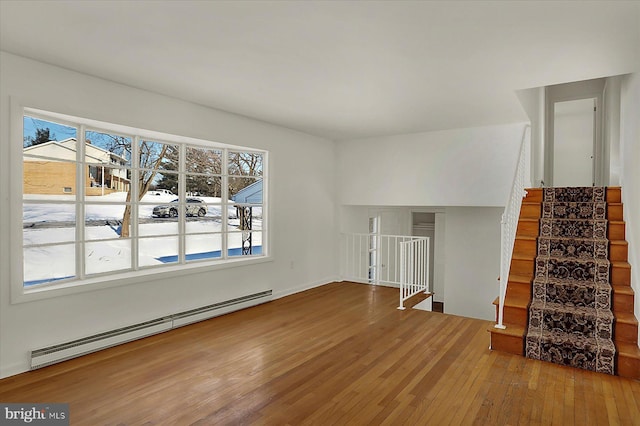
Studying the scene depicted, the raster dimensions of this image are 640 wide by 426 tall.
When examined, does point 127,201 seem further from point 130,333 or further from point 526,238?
point 526,238

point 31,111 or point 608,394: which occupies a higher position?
point 31,111

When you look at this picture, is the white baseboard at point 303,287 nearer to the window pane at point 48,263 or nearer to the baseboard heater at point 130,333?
the baseboard heater at point 130,333

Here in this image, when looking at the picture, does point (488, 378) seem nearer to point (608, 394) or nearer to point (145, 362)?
point (608, 394)

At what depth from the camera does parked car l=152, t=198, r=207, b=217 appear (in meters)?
4.46

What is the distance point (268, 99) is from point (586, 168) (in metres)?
5.62

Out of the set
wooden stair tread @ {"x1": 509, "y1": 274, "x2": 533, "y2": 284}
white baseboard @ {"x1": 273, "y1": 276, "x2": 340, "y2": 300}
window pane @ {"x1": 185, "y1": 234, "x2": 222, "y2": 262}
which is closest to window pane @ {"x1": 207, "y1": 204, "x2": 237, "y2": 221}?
window pane @ {"x1": 185, "y1": 234, "x2": 222, "y2": 262}

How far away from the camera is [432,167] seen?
19.6ft

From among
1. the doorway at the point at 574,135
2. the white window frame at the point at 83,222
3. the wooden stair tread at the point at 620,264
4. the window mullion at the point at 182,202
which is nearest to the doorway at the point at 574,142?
the doorway at the point at 574,135

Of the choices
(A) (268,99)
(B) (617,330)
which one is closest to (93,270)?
(A) (268,99)

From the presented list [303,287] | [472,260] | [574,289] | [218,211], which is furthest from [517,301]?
[218,211]

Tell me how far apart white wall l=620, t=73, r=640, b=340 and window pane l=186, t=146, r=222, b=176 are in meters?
4.49

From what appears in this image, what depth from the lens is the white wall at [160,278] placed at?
309 centimetres

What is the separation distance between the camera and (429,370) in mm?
3221

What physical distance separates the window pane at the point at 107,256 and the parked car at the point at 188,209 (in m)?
0.49
